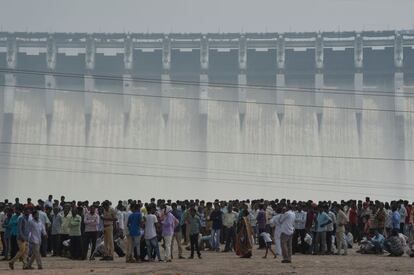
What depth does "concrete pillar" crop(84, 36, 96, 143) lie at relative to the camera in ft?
325

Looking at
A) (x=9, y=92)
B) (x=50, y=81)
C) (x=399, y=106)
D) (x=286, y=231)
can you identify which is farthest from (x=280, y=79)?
(x=286, y=231)

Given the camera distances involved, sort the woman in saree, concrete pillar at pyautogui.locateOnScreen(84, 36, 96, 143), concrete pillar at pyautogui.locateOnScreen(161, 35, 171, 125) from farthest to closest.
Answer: concrete pillar at pyautogui.locateOnScreen(84, 36, 96, 143)
concrete pillar at pyautogui.locateOnScreen(161, 35, 171, 125)
the woman in saree

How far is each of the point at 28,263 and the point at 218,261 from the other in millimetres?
4804

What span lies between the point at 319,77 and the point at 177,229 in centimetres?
7356

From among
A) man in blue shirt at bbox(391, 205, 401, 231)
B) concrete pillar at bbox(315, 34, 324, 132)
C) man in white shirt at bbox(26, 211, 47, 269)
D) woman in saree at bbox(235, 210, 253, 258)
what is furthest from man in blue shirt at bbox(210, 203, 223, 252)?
concrete pillar at bbox(315, 34, 324, 132)

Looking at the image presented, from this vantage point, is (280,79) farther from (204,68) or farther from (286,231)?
(286,231)

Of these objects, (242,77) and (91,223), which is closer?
(91,223)

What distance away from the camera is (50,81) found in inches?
3883

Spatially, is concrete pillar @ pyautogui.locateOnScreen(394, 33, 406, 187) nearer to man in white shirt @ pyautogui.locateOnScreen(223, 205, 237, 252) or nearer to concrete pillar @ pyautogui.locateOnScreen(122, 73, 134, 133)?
concrete pillar @ pyautogui.locateOnScreen(122, 73, 134, 133)

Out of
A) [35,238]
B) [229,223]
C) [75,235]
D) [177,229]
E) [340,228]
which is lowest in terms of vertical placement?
[35,238]

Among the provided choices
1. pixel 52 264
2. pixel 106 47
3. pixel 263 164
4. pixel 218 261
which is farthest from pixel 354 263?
pixel 106 47

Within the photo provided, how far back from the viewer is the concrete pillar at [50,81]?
98.3 meters

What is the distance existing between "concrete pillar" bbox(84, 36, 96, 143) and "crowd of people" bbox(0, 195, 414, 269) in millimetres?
71923

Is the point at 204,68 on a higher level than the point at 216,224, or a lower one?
higher
